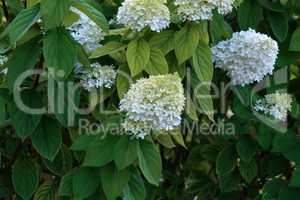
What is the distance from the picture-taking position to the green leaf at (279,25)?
166 centimetres

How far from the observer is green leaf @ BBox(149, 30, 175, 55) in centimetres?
131

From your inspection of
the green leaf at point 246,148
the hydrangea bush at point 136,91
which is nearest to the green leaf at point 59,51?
the hydrangea bush at point 136,91

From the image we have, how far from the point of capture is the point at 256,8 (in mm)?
1645

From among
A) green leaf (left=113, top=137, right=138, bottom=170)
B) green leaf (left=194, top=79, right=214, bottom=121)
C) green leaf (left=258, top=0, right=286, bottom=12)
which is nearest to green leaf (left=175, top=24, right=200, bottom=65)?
green leaf (left=194, top=79, right=214, bottom=121)

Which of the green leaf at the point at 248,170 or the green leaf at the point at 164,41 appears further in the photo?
the green leaf at the point at 248,170

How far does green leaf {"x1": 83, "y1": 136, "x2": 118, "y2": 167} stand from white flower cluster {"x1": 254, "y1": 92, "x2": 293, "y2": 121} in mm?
461

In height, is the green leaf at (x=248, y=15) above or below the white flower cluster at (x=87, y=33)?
above

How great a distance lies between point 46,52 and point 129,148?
265mm

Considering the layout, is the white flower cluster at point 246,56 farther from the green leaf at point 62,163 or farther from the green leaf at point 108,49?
the green leaf at point 62,163

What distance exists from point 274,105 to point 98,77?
0.48 m

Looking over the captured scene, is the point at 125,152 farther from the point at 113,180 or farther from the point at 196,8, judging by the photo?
the point at 196,8

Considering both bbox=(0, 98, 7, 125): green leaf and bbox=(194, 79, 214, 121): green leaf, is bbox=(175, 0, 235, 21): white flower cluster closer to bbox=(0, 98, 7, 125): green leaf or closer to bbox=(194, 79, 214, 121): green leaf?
bbox=(194, 79, 214, 121): green leaf

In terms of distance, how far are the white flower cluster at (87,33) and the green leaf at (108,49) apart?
8 centimetres

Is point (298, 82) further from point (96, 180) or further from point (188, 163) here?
point (96, 180)
